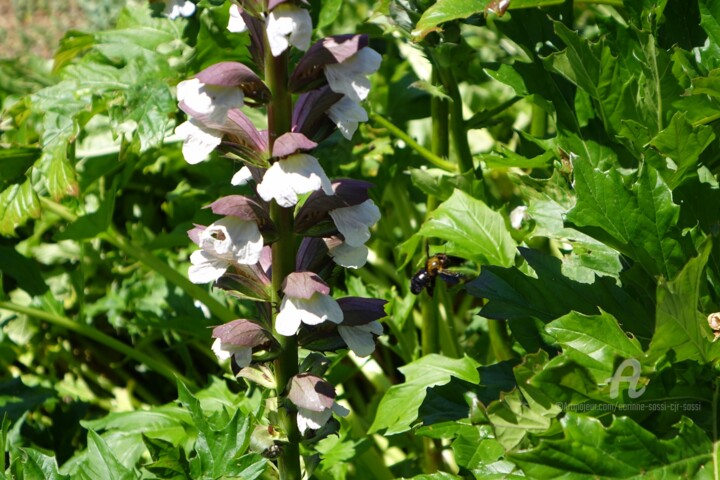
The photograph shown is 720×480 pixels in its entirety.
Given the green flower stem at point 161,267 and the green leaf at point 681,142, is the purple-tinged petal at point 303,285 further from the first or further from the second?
the green flower stem at point 161,267

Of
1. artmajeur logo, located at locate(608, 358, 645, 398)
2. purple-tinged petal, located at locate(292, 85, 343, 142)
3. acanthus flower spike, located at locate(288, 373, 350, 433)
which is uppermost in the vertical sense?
purple-tinged petal, located at locate(292, 85, 343, 142)

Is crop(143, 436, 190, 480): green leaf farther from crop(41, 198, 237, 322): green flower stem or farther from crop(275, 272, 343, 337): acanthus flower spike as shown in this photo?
crop(41, 198, 237, 322): green flower stem

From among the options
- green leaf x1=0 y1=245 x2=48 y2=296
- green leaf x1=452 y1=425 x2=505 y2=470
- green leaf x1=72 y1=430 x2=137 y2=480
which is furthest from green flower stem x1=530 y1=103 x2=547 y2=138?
green leaf x1=0 y1=245 x2=48 y2=296

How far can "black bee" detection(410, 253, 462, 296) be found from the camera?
173 cm

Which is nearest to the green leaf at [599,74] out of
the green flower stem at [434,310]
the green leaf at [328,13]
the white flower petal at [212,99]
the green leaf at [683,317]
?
the green flower stem at [434,310]

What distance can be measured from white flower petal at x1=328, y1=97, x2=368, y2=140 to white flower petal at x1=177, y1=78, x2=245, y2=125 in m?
0.13

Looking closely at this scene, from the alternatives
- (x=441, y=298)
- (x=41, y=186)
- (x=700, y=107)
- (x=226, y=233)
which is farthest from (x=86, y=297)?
(x=700, y=107)

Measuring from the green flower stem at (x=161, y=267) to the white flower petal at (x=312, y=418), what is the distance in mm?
849

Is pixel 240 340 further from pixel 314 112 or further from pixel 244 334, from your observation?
pixel 314 112

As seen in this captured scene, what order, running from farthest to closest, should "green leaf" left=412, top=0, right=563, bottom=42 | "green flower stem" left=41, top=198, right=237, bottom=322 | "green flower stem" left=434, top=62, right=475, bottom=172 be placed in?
"green flower stem" left=41, top=198, right=237, bottom=322 < "green flower stem" left=434, top=62, right=475, bottom=172 < "green leaf" left=412, top=0, right=563, bottom=42

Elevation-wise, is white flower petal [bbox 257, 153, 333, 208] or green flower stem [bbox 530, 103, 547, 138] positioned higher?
white flower petal [bbox 257, 153, 333, 208]

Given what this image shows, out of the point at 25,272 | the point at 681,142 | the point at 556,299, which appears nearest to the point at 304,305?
the point at 556,299

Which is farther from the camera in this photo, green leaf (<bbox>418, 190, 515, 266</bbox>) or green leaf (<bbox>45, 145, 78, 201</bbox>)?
green leaf (<bbox>45, 145, 78, 201</bbox>)

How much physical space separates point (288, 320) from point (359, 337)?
138 millimetres
